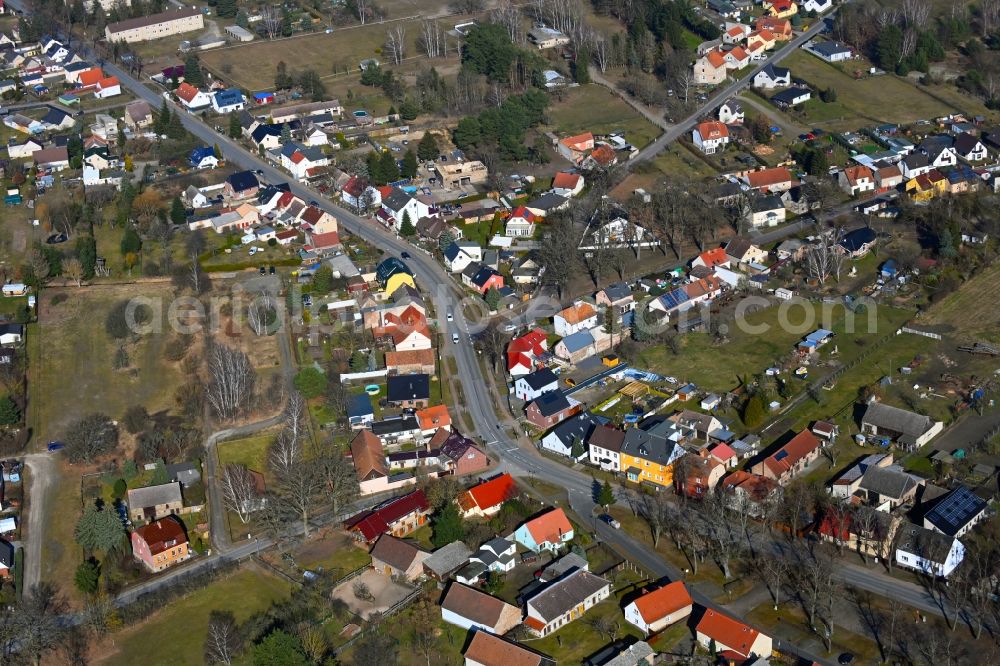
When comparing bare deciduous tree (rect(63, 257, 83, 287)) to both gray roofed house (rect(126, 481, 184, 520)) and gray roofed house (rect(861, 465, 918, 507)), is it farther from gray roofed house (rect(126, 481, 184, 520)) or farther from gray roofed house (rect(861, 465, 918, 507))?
gray roofed house (rect(861, 465, 918, 507))

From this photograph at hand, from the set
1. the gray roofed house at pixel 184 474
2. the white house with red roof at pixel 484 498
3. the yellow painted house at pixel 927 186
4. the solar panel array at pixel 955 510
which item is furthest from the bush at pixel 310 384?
the yellow painted house at pixel 927 186

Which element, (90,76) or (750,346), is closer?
(750,346)

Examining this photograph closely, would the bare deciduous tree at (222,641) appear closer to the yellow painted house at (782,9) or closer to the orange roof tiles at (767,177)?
the orange roof tiles at (767,177)

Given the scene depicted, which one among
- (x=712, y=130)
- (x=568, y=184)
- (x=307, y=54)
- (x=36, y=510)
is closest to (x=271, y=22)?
(x=307, y=54)

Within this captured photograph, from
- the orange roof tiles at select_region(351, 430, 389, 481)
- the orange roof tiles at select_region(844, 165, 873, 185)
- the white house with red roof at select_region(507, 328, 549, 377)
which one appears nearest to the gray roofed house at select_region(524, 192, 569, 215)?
the white house with red roof at select_region(507, 328, 549, 377)

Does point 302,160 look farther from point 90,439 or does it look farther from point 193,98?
point 90,439

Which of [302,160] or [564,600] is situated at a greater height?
[302,160]

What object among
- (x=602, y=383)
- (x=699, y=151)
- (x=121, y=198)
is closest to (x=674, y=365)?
Answer: (x=602, y=383)
